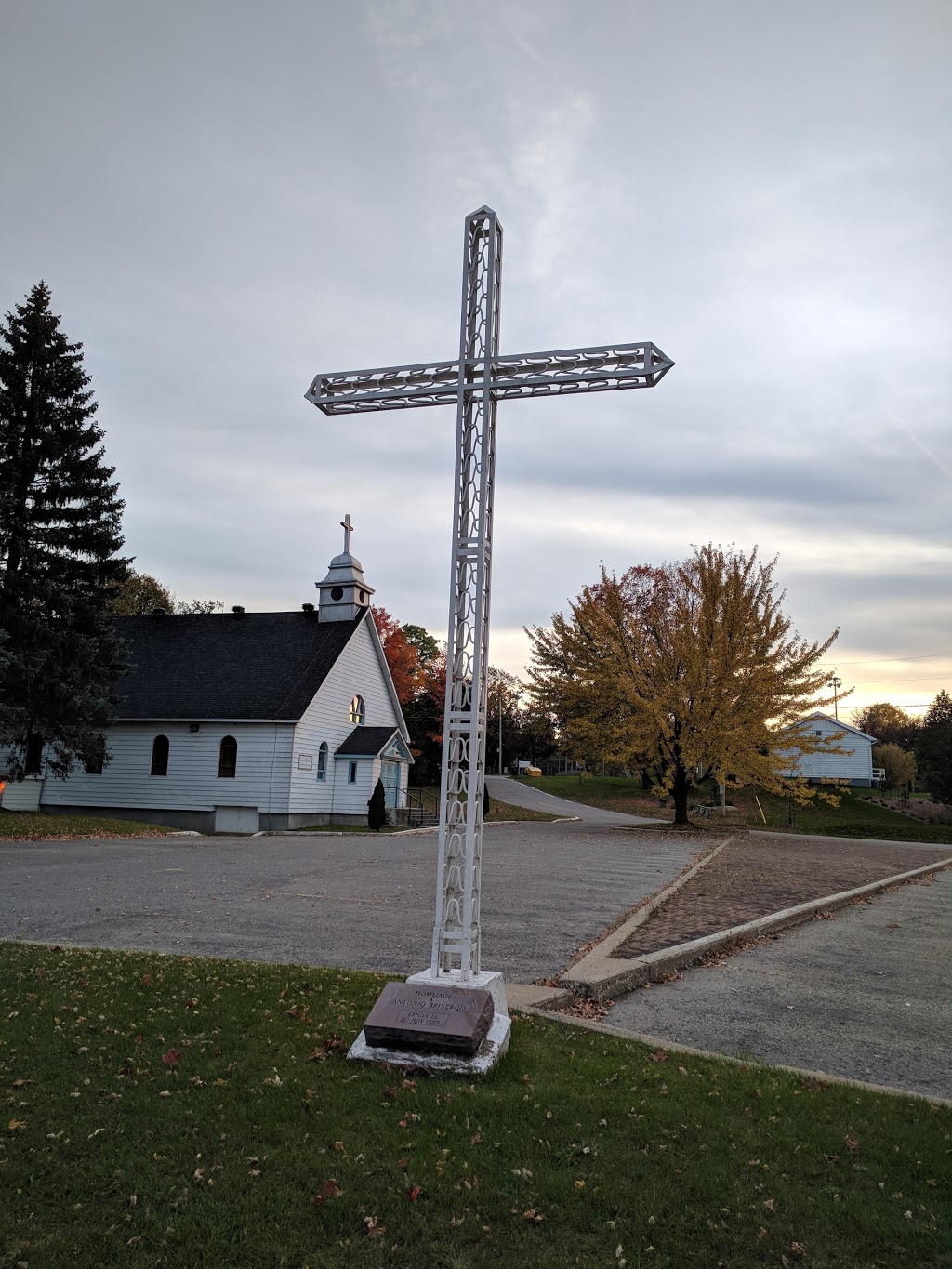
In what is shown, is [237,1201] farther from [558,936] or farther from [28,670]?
[28,670]

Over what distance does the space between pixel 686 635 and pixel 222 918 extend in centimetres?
1739

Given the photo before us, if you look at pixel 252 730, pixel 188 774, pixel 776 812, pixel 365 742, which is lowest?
pixel 776 812

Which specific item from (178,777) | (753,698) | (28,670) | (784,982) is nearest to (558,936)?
(784,982)

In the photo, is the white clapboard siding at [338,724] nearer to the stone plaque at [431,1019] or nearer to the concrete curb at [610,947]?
the concrete curb at [610,947]

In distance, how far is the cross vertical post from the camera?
545cm

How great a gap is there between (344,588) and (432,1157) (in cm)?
2790

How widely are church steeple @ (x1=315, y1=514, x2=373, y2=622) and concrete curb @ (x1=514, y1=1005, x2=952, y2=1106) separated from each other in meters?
25.5

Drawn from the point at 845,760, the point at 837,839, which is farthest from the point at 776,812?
the point at 845,760

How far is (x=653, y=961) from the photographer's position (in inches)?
301

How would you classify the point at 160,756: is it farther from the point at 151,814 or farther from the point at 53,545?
the point at 53,545

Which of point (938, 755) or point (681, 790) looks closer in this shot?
point (681, 790)

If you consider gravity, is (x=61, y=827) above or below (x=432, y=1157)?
below

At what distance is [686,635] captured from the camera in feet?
80.6

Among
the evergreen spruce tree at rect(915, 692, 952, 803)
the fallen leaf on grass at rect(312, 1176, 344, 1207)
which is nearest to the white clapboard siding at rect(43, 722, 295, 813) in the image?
the fallen leaf on grass at rect(312, 1176, 344, 1207)
